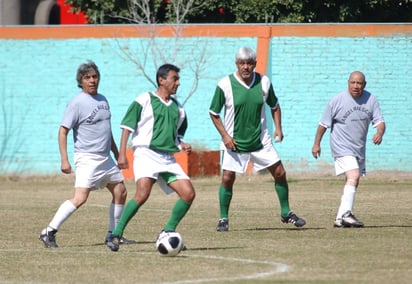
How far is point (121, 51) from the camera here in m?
26.2

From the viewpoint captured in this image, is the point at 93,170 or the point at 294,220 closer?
the point at 93,170

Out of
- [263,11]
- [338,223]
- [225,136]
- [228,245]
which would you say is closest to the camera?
[228,245]

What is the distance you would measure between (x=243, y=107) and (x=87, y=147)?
7.02 ft

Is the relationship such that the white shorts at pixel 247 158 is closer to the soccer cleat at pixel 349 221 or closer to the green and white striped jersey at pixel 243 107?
the green and white striped jersey at pixel 243 107

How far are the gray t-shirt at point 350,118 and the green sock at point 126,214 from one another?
345cm

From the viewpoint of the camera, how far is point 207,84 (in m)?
25.8

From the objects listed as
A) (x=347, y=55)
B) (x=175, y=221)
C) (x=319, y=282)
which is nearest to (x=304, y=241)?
(x=175, y=221)

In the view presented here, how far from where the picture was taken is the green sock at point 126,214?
11.6 meters

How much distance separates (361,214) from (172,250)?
559cm

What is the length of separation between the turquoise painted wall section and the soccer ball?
14.3 meters

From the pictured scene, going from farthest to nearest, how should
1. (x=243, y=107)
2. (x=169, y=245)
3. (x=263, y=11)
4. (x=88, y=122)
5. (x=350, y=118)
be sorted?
(x=263, y=11)
(x=350, y=118)
(x=243, y=107)
(x=88, y=122)
(x=169, y=245)

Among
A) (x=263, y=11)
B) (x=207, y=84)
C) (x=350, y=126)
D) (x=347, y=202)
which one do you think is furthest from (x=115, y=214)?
(x=263, y=11)

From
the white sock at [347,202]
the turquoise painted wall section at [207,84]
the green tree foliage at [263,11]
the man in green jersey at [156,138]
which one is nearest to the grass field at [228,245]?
the white sock at [347,202]

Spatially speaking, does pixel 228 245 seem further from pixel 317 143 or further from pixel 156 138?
pixel 317 143
